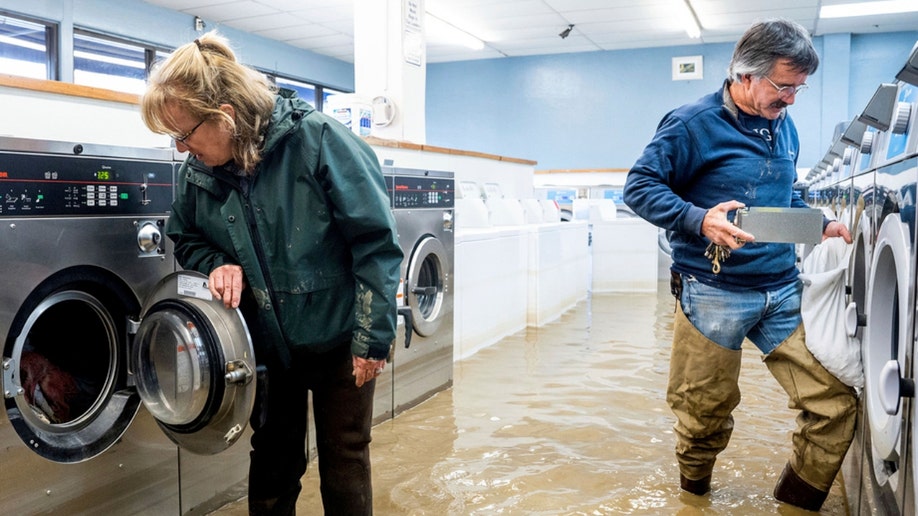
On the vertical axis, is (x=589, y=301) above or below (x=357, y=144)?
below

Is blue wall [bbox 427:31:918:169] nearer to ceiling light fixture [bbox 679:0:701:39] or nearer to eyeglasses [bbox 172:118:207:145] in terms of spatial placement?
ceiling light fixture [bbox 679:0:701:39]

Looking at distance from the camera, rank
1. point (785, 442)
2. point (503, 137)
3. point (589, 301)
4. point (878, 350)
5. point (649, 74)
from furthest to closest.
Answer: point (503, 137), point (649, 74), point (589, 301), point (785, 442), point (878, 350)

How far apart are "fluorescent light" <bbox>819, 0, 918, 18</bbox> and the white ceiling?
14cm

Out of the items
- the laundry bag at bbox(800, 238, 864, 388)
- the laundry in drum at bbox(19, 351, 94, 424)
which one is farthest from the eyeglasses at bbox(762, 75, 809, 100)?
the laundry in drum at bbox(19, 351, 94, 424)

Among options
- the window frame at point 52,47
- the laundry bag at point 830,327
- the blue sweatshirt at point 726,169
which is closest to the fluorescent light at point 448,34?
the window frame at point 52,47

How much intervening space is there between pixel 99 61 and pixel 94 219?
22.3ft

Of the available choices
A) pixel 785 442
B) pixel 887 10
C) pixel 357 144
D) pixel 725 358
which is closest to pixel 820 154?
pixel 887 10

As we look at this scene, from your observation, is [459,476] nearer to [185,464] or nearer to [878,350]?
[185,464]

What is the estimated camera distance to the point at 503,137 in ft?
35.7

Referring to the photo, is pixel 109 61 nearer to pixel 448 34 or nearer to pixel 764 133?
pixel 448 34

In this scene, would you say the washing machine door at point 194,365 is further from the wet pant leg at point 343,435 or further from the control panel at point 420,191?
the control panel at point 420,191

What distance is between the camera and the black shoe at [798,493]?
2080 mm

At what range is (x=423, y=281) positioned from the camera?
332cm

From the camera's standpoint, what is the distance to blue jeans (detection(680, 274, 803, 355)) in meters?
1.98
